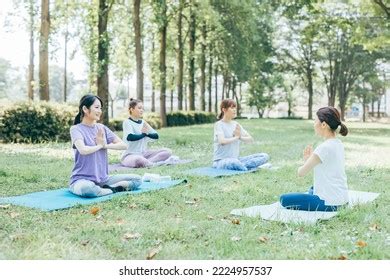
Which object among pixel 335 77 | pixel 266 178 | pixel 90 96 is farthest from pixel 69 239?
pixel 335 77

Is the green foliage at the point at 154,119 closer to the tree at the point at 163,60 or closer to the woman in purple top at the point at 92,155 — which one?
the tree at the point at 163,60

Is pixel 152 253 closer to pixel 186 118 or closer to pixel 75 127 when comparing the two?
pixel 75 127

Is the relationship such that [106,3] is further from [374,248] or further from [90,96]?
[374,248]

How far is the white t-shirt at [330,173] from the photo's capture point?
5164 millimetres

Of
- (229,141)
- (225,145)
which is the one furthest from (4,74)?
(229,141)

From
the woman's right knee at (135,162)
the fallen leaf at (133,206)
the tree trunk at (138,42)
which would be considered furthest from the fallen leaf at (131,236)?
the tree trunk at (138,42)

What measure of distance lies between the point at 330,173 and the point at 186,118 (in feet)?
75.4

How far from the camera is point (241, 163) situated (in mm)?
8617

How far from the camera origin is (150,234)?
14.1 ft

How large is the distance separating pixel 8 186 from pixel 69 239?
2970 millimetres

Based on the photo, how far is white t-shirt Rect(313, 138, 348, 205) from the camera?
5164 millimetres

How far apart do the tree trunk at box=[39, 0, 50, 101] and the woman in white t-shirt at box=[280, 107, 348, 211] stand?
1257 centimetres

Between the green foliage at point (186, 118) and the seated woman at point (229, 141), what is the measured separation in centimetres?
1763
